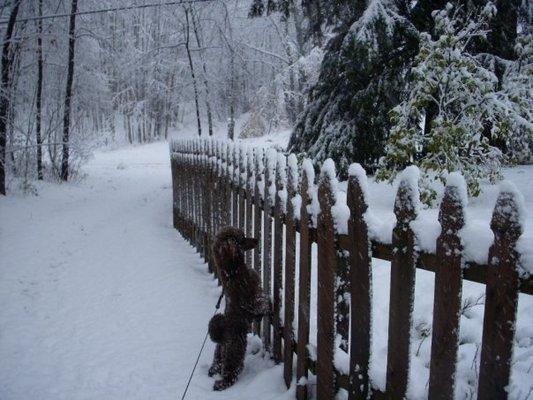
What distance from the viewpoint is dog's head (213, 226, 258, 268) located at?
8.80 ft

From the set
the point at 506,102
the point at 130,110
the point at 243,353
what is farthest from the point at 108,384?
the point at 130,110

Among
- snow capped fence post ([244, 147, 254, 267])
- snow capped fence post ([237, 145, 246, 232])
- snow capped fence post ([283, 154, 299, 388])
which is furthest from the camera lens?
snow capped fence post ([237, 145, 246, 232])

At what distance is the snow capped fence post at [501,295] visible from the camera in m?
1.15

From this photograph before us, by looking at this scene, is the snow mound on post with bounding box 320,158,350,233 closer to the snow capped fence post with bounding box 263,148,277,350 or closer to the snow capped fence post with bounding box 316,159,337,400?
the snow capped fence post with bounding box 316,159,337,400

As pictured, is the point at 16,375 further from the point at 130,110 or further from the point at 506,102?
the point at 130,110

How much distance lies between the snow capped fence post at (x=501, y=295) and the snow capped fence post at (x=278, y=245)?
5.29ft

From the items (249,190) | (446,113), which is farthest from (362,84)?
(249,190)

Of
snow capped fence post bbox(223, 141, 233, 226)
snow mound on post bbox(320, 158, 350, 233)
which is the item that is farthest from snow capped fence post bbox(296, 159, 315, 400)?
snow capped fence post bbox(223, 141, 233, 226)

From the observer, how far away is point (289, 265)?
8.62 ft

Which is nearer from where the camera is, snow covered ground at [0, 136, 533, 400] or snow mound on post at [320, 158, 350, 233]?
snow mound on post at [320, 158, 350, 233]

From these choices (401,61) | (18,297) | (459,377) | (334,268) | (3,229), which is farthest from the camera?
(3,229)

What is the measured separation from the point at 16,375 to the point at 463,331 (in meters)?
3.54

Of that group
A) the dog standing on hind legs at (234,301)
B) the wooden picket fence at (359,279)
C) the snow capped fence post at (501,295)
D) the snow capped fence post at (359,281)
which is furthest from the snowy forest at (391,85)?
the snow capped fence post at (501,295)

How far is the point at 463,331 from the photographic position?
9.29 feet
